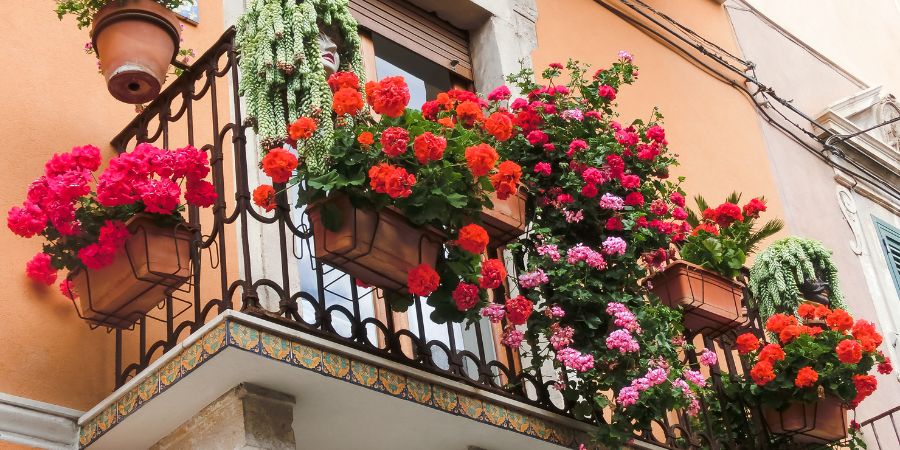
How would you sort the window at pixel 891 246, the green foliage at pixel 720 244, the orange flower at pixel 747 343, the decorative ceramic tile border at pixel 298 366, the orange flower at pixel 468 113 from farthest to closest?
the window at pixel 891 246
the green foliage at pixel 720 244
the orange flower at pixel 747 343
the orange flower at pixel 468 113
the decorative ceramic tile border at pixel 298 366

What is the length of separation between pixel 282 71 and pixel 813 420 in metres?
3.29

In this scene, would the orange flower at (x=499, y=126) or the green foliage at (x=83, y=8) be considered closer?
the green foliage at (x=83, y=8)

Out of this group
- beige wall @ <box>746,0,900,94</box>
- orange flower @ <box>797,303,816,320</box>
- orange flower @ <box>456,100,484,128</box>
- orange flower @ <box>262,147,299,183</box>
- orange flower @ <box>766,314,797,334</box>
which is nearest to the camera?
orange flower @ <box>262,147,299,183</box>

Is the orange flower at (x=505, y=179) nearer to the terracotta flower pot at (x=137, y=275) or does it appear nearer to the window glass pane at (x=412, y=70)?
the terracotta flower pot at (x=137, y=275)

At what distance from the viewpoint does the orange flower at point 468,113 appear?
5773 mm

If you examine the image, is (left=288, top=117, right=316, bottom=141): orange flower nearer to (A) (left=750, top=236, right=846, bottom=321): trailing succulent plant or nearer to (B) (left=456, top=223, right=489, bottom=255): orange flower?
(B) (left=456, top=223, right=489, bottom=255): orange flower

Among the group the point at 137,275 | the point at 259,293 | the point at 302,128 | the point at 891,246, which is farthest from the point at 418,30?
the point at 891,246

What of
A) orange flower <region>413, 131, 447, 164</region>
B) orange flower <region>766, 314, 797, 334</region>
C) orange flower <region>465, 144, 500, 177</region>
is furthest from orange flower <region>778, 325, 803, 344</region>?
Result: orange flower <region>413, 131, 447, 164</region>

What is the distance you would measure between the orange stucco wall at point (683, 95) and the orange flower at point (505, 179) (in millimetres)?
2778

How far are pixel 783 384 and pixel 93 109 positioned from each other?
3522mm

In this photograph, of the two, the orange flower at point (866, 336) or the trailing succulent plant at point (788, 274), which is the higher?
the trailing succulent plant at point (788, 274)

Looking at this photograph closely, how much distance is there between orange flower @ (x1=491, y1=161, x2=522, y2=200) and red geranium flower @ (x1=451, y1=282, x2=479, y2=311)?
1.26 ft

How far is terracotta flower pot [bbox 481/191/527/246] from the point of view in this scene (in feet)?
19.4

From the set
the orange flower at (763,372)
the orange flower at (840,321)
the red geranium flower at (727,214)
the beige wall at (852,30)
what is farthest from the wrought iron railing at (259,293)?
the beige wall at (852,30)
